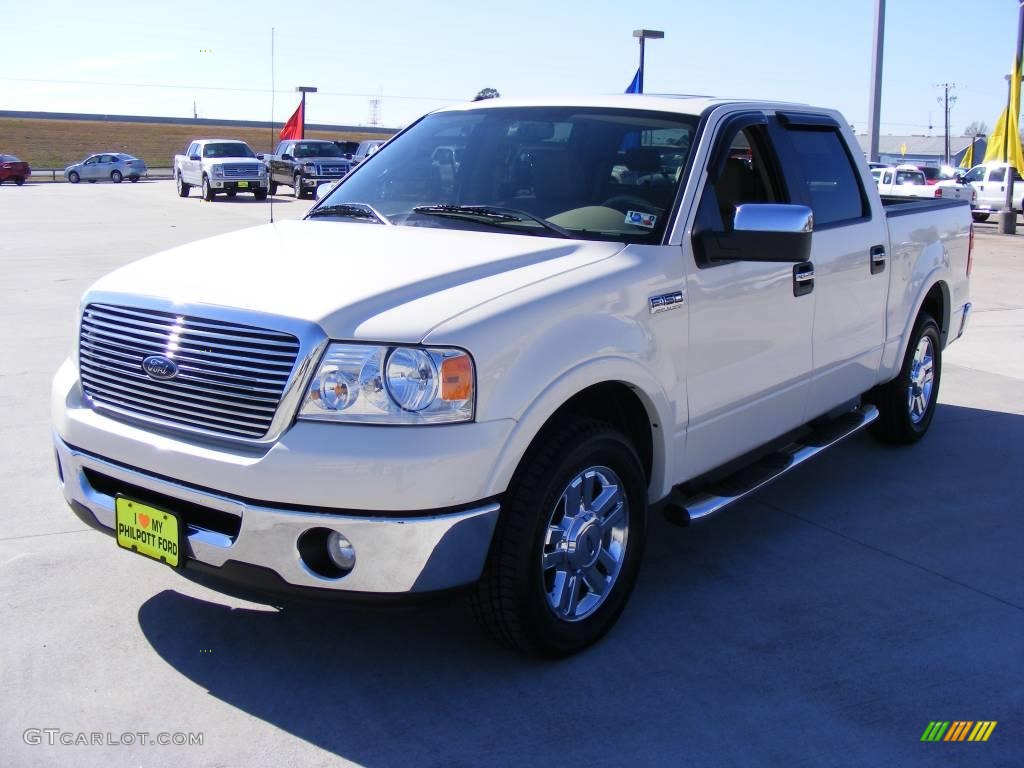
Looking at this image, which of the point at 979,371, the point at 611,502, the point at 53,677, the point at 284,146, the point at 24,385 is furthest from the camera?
the point at 284,146

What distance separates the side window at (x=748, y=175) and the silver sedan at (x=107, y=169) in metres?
53.0

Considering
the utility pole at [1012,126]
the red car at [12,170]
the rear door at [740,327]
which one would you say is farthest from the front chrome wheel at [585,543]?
the red car at [12,170]

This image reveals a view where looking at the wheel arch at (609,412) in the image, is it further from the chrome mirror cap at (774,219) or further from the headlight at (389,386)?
the chrome mirror cap at (774,219)

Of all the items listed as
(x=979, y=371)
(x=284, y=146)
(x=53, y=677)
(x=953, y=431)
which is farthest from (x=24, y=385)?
(x=284, y=146)

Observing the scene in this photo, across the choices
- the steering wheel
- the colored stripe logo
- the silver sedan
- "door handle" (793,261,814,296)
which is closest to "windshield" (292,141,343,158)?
the silver sedan

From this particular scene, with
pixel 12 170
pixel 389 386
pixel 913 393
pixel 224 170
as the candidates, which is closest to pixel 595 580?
pixel 389 386

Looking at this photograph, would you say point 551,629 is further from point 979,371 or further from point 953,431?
point 979,371

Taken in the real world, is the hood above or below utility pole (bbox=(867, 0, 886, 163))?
below

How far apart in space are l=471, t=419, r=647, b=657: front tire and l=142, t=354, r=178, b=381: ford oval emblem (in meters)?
1.11

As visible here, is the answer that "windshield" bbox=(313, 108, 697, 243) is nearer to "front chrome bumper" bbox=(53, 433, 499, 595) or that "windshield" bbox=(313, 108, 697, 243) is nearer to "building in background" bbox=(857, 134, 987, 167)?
"front chrome bumper" bbox=(53, 433, 499, 595)

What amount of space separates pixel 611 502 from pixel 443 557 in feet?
2.75

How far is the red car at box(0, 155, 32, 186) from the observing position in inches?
1827

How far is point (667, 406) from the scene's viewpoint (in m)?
3.78

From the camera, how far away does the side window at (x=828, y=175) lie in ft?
16.1
